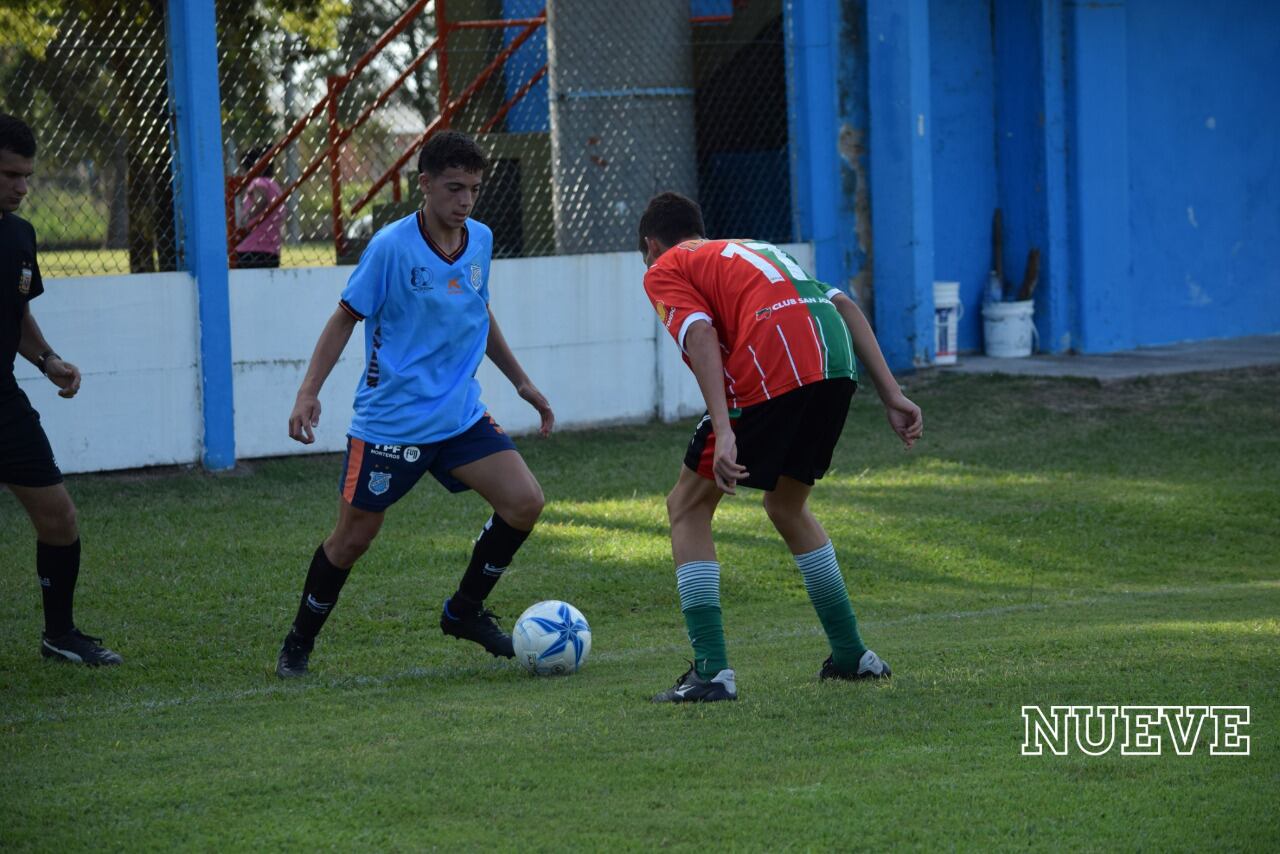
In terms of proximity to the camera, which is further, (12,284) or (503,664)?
(503,664)

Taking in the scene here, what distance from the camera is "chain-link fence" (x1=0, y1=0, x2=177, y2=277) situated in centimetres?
1025

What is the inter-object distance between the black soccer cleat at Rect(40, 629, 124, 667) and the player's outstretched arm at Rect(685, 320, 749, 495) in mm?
2631

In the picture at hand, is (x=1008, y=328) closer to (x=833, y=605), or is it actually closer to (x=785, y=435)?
(x=833, y=605)

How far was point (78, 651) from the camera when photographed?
5.96m

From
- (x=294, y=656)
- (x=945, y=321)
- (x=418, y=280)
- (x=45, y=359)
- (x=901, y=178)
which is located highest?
(x=901, y=178)

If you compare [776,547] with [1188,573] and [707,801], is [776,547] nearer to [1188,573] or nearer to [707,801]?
[1188,573]

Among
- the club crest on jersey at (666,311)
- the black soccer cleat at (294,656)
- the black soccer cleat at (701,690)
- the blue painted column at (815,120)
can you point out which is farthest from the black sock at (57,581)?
the blue painted column at (815,120)

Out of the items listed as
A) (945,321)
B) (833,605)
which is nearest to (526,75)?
(945,321)

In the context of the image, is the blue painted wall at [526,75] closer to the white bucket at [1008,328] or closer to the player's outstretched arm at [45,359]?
the white bucket at [1008,328]

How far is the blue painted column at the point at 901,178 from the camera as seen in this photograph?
1365 centimetres

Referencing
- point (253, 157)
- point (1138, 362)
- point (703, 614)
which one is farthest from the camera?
point (1138, 362)

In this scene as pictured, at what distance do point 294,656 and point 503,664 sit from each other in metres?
0.79

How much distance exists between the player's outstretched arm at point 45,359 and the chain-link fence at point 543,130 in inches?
220

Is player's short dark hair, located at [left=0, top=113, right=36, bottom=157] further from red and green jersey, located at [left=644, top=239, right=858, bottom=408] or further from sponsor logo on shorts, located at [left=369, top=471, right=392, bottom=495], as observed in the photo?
red and green jersey, located at [left=644, top=239, right=858, bottom=408]
